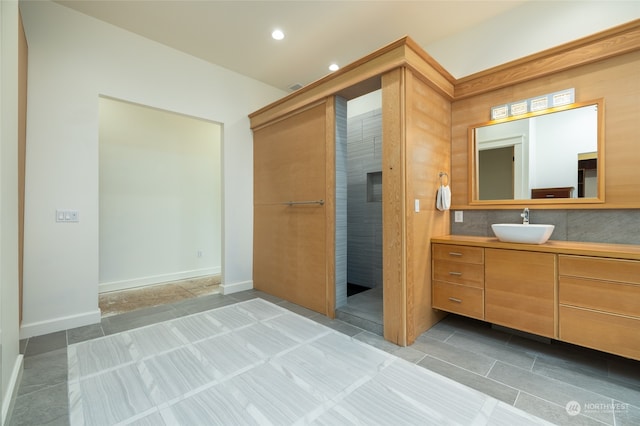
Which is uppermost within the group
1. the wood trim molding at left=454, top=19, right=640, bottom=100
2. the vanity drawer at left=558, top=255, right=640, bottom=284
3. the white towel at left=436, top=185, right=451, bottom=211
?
the wood trim molding at left=454, top=19, right=640, bottom=100

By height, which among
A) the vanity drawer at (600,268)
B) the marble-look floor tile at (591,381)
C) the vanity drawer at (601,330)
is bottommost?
the marble-look floor tile at (591,381)

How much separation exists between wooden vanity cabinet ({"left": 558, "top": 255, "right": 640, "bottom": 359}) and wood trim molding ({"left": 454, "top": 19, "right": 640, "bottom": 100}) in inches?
62.8

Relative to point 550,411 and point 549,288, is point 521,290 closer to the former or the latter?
point 549,288

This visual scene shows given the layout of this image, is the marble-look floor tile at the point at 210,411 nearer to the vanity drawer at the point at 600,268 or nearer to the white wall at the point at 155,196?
the vanity drawer at the point at 600,268

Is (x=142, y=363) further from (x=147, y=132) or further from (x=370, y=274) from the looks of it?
(x=147, y=132)

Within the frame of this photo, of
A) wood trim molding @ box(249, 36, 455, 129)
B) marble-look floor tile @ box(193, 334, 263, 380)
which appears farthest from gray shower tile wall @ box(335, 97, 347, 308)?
marble-look floor tile @ box(193, 334, 263, 380)

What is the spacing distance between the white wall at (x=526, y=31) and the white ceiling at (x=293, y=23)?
0.12 feet

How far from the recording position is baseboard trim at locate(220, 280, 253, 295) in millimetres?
3721

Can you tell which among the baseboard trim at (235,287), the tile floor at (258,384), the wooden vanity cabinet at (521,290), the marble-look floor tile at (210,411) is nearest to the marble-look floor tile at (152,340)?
the tile floor at (258,384)

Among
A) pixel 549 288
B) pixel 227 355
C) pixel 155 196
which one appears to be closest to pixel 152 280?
pixel 155 196

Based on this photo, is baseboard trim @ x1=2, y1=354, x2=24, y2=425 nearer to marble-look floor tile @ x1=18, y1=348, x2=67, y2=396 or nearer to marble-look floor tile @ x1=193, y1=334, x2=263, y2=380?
marble-look floor tile @ x1=18, y1=348, x2=67, y2=396

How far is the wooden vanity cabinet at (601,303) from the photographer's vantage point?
1.68 metres

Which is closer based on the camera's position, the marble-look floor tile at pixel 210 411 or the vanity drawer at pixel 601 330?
the marble-look floor tile at pixel 210 411

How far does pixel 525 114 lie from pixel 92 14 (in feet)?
14.5
